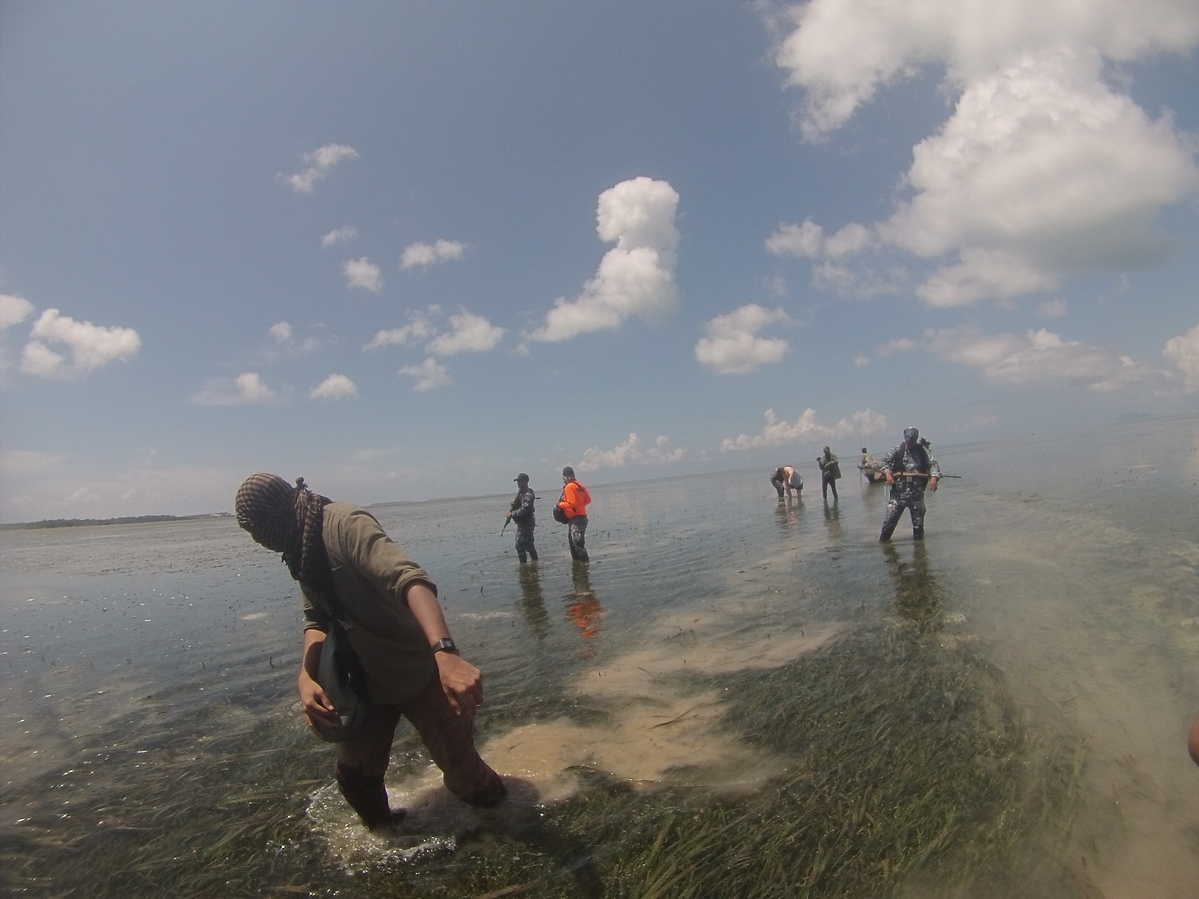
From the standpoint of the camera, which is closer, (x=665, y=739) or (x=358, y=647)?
(x=358, y=647)

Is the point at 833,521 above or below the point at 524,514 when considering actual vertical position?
below

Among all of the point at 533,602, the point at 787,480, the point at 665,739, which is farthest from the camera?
the point at 787,480

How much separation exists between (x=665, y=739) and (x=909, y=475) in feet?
34.1

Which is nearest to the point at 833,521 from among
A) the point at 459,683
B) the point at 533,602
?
the point at 533,602

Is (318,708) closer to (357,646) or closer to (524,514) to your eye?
(357,646)

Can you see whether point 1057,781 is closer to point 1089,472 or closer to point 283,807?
point 283,807

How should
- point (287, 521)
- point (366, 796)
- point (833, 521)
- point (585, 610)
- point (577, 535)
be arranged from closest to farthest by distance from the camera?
point (287, 521) < point (366, 796) < point (585, 610) < point (577, 535) < point (833, 521)

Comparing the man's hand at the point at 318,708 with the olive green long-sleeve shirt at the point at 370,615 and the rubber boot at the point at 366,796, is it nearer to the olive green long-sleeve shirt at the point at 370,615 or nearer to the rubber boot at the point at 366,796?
the olive green long-sleeve shirt at the point at 370,615

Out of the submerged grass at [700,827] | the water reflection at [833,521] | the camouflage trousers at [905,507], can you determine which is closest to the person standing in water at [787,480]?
the water reflection at [833,521]

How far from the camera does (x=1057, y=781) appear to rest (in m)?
3.84

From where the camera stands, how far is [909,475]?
42.9ft

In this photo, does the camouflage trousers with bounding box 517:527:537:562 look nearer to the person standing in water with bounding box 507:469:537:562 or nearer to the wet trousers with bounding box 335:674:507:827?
the person standing in water with bounding box 507:469:537:562

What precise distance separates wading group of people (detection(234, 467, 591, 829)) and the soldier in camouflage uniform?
38.6 ft

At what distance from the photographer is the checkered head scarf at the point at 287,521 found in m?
3.35
